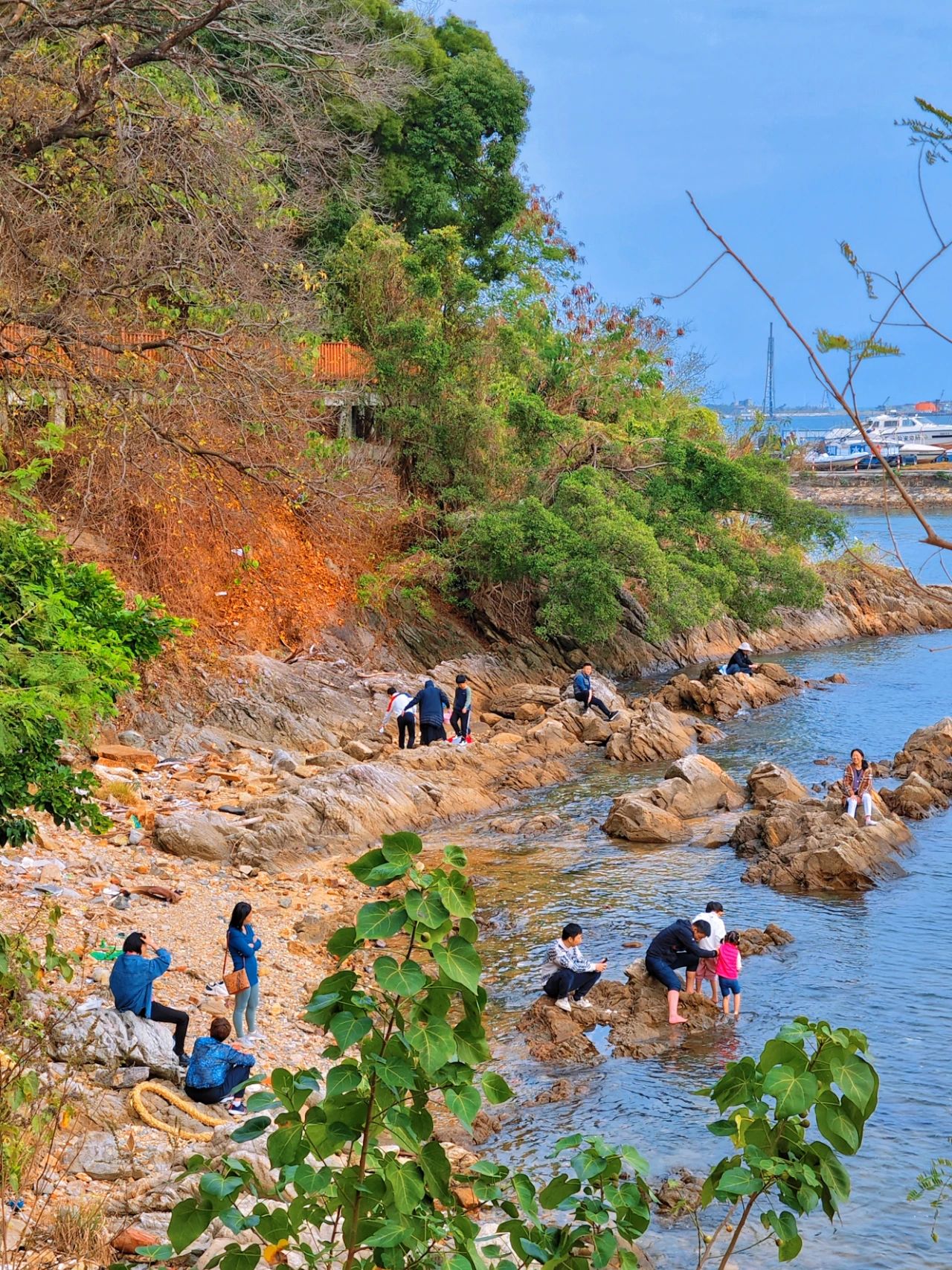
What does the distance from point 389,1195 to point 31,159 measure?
14832 mm

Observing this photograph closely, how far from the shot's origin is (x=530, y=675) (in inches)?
1211

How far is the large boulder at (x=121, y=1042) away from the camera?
914 centimetres

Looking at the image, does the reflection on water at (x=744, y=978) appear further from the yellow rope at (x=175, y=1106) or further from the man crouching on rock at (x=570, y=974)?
the yellow rope at (x=175, y=1106)

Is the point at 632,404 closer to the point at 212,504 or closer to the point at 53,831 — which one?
the point at 212,504

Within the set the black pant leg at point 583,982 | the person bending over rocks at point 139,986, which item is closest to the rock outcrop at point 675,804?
the black pant leg at point 583,982

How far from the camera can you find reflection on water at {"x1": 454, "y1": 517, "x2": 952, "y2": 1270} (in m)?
10.1

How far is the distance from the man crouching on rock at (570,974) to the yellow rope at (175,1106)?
443 cm

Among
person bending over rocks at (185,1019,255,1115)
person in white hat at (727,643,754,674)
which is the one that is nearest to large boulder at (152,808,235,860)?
person bending over rocks at (185,1019,255,1115)

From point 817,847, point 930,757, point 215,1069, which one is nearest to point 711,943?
point 817,847

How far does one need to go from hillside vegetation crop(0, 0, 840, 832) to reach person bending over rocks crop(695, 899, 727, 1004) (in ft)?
22.3

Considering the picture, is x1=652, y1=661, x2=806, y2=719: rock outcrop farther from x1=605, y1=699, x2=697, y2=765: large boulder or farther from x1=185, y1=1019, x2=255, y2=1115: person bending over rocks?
x1=185, y1=1019, x2=255, y2=1115: person bending over rocks

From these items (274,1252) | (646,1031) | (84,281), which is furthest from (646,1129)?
(84,281)

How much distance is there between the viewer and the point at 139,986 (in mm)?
10047

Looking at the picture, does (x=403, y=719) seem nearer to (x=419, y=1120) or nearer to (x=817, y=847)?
(x=817, y=847)
